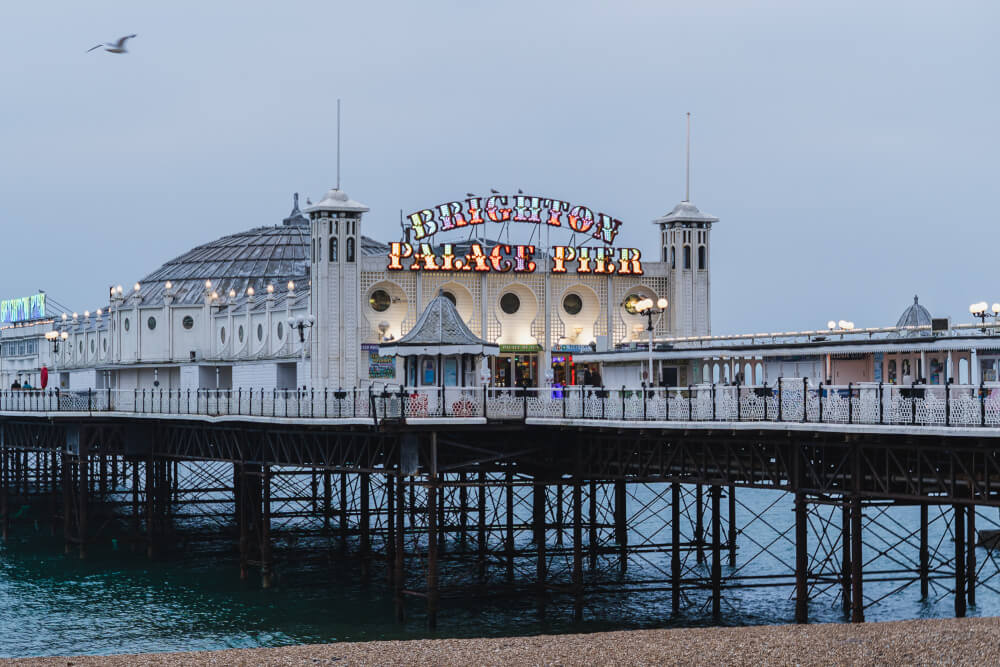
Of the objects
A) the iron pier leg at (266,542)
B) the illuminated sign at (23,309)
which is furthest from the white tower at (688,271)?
the illuminated sign at (23,309)

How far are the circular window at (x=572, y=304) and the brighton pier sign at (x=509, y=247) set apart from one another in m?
1.38

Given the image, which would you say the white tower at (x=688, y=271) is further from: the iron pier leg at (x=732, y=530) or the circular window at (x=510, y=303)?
the iron pier leg at (x=732, y=530)

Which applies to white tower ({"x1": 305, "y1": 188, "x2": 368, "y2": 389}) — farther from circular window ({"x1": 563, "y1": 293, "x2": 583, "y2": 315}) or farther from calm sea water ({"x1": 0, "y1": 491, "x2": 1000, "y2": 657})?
circular window ({"x1": 563, "y1": 293, "x2": 583, "y2": 315})

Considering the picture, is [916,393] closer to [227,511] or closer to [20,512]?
[227,511]

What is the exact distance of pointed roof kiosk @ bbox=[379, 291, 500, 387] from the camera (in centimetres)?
5406

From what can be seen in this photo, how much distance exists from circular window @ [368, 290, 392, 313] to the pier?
835 centimetres

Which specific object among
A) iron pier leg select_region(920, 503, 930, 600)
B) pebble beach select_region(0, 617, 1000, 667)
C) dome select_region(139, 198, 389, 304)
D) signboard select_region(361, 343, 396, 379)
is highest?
dome select_region(139, 198, 389, 304)

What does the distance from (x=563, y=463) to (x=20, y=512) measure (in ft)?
176

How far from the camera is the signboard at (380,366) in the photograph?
6750cm

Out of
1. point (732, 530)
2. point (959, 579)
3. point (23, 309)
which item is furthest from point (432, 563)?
point (23, 309)

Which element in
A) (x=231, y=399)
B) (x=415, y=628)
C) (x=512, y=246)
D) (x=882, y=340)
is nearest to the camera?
(x=882, y=340)

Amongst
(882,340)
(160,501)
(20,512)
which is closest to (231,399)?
(160,501)

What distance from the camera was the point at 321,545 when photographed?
72375mm

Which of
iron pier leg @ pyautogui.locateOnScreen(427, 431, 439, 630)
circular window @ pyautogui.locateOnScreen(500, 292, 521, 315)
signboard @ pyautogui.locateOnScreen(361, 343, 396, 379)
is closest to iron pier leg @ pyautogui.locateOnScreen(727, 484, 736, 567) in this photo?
iron pier leg @ pyautogui.locateOnScreen(427, 431, 439, 630)
